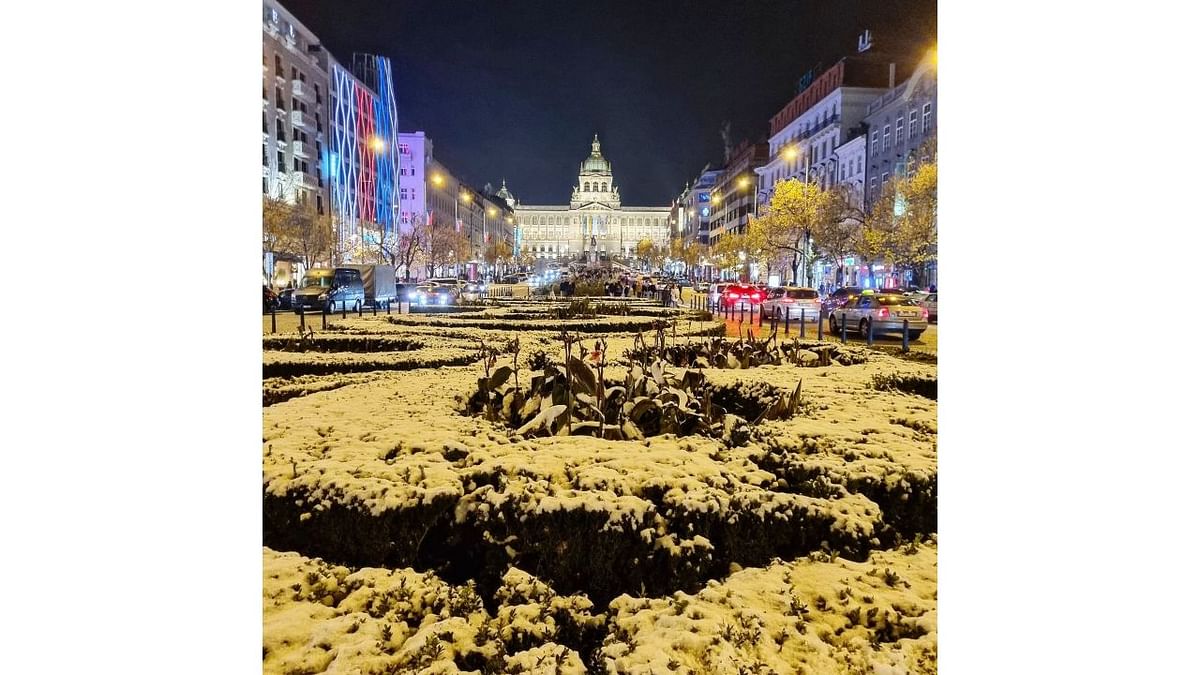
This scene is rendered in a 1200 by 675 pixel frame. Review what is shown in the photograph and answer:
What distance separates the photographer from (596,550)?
3.32 meters

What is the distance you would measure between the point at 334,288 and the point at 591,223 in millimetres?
136852

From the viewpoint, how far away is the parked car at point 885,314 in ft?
45.8

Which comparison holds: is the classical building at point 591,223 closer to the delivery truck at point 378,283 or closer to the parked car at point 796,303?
the delivery truck at point 378,283

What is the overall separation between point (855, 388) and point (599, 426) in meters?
3.06

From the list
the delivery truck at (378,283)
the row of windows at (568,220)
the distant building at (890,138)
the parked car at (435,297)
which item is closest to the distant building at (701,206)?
the row of windows at (568,220)

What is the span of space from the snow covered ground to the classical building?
153481 millimetres

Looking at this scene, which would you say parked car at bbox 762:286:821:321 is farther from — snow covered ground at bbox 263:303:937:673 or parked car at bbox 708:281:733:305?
snow covered ground at bbox 263:303:937:673

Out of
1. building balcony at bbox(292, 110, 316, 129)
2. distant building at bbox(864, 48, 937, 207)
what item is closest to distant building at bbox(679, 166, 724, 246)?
distant building at bbox(864, 48, 937, 207)

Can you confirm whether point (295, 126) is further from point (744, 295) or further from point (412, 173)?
point (744, 295)

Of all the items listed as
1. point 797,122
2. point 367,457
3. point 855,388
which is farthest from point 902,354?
point 797,122

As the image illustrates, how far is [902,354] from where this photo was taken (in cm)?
1018

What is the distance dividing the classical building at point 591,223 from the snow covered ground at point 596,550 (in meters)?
153

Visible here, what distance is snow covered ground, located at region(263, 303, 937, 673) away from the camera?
2764mm
